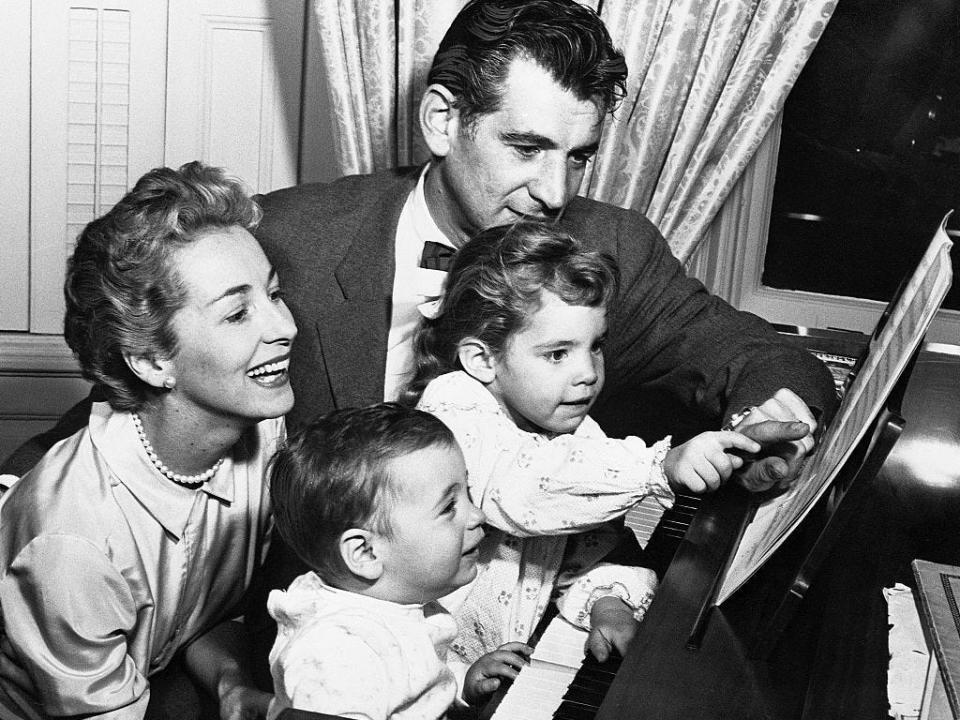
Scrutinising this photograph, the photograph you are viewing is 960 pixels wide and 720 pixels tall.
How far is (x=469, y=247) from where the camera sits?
1891 mm

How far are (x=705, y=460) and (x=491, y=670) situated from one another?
413 millimetres

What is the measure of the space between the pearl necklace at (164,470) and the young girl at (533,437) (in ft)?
1.21

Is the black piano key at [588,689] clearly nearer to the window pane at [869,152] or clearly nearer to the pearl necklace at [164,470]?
the pearl necklace at [164,470]

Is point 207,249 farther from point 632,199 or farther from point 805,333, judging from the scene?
point 805,333

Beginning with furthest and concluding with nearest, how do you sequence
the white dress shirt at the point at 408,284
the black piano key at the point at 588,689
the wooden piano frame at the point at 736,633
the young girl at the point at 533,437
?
1. the white dress shirt at the point at 408,284
2. the young girl at the point at 533,437
3. the black piano key at the point at 588,689
4. the wooden piano frame at the point at 736,633

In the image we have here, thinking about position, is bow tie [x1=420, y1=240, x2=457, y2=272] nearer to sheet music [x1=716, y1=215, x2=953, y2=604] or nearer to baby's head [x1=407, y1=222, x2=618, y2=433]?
baby's head [x1=407, y1=222, x2=618, y2=433]

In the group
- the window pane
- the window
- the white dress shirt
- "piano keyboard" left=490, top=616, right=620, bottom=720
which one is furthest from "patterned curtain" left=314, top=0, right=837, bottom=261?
"piano keyboard" left=490, top=616, right=620, bottom=720

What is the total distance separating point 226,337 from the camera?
5.80ft

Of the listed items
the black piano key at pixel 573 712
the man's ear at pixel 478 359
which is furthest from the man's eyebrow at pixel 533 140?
the black piano key at pixel 573 712

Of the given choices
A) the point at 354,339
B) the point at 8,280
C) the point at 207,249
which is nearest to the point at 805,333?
the point at 354,339

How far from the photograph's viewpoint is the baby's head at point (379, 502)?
4.72 ft

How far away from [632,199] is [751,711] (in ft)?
6.54

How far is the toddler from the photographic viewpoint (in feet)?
4.69

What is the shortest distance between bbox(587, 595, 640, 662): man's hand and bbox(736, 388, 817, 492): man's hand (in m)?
0.27
